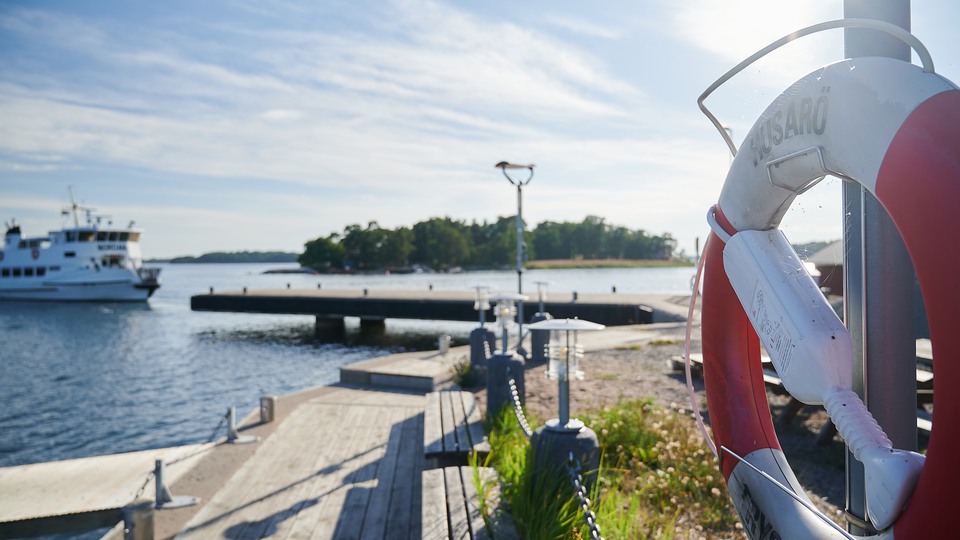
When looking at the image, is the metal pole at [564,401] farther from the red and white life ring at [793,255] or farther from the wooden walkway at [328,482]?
the red and white life ring at [793,255]

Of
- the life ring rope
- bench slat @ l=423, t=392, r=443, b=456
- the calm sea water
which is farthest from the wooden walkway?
the calm sea water

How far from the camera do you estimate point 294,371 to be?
73.7ft

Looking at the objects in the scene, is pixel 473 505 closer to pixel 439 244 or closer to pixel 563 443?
pixel 563 443

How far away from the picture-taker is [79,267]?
52.6 meters

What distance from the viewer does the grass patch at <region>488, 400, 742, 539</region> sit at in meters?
3.49

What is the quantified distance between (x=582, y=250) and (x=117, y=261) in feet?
282

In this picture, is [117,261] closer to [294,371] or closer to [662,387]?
[294,371]

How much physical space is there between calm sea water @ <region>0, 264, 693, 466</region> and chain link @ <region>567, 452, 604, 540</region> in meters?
9.07

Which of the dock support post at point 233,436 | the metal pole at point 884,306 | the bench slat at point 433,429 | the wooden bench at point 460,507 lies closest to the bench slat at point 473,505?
the wooden bench at point 460,507

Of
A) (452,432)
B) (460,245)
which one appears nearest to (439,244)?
(460,245)

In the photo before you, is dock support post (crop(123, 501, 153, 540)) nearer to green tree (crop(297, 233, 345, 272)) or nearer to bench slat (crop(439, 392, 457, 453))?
bench slat (crop(439, 392, 457, 453))

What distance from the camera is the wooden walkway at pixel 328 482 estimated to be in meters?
4.60

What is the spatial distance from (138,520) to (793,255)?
4292 mm

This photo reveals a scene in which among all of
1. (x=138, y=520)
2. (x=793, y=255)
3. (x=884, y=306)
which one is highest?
(x=793, y=255)
